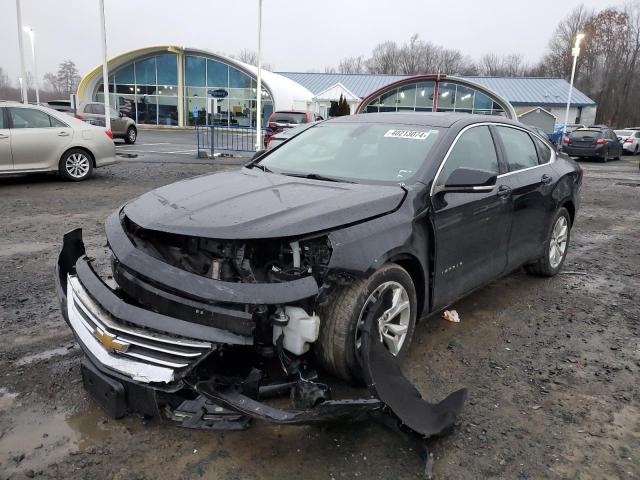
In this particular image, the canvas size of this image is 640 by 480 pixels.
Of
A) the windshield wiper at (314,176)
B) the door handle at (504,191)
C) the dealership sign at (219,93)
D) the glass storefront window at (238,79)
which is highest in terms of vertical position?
the glass storefront window at (238,79)

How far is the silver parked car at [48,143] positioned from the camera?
30.9 feet

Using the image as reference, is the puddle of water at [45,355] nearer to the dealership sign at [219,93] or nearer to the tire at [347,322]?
the tire at [347,322]

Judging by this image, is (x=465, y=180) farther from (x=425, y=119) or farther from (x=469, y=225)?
(x=425, y=119)

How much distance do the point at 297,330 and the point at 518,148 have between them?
310 centimetres

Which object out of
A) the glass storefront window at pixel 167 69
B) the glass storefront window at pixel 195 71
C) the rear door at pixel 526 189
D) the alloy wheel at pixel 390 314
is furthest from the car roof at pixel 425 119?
the glass storefront window at pixel 167 69

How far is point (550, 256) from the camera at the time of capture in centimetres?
530

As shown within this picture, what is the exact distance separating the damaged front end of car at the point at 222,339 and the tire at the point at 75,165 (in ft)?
27.9

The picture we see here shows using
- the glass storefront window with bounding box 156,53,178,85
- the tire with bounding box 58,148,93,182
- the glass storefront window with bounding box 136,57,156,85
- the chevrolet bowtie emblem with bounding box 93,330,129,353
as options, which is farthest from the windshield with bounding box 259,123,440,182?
the glass storefront window with bounding box 136,57,156,85

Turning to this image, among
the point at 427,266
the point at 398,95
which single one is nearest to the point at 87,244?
the point at 427,266

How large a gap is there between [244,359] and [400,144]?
2.06 m

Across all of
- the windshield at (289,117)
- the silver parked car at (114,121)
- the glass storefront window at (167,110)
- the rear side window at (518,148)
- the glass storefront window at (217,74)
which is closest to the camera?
the rear side window at (518,148)

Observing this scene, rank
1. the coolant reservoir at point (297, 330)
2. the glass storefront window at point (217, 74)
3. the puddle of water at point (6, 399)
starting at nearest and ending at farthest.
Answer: the coolant reservoir at point (297, 330) < the puddle of water at point (6, 399) < the glass storefront window at point (217, 74)

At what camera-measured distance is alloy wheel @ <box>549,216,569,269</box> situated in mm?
5285

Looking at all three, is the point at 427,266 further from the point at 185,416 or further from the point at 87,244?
the point at 87,244
